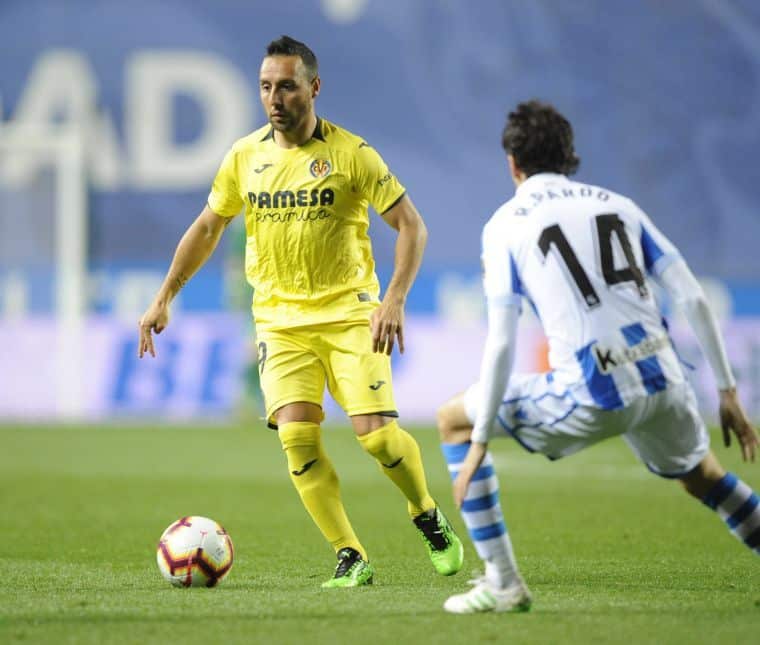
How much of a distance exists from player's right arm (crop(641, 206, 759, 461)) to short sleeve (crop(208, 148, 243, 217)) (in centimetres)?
221

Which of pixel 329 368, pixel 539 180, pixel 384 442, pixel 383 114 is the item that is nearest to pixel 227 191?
pixel 329 368

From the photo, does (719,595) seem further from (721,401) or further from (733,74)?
(733,74)

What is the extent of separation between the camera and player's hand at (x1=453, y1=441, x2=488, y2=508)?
470 cm

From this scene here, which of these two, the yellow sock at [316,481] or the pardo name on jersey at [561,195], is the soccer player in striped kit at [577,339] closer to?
the pardo name on jersey at [561,195]

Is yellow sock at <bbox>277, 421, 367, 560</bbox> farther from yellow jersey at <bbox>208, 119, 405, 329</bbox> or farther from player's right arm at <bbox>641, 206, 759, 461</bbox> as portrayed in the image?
player's right arm at <bbox>641, 206, 759, 461</bbox>

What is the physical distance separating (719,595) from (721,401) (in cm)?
116

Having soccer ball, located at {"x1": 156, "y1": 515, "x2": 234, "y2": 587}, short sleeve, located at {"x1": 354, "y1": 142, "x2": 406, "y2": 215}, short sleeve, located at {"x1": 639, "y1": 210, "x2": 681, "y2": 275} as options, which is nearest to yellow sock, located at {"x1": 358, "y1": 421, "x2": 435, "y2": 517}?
soccer ball, located at {"x1": 156, "y1": 515, "x2": 234, "y2": 587}

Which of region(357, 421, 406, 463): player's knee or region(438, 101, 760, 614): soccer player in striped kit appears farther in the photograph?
region(357, 421, 406, 463): player's knee

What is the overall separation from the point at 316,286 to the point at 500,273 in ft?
5.31

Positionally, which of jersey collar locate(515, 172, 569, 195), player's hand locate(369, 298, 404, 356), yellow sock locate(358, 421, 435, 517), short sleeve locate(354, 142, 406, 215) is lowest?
yellow sock locate(358, 421, 435, 517)

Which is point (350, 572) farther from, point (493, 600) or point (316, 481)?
point (493, 600)

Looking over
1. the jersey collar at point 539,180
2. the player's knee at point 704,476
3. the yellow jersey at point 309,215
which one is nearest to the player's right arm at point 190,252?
the yellow jersey at point 309,215

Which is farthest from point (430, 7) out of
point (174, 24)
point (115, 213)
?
point (115, 213)

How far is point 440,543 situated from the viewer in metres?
6.25
